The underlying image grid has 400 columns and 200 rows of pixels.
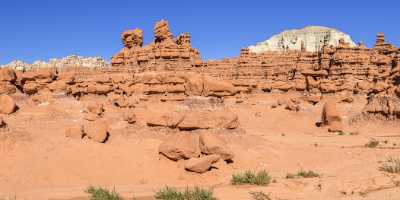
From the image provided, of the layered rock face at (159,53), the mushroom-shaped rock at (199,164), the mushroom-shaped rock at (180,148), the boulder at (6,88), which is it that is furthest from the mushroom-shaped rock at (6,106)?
the layered rock face at (159,53)

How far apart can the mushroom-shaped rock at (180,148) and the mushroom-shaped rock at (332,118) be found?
18920 millimetres

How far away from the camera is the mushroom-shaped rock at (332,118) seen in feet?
97.6

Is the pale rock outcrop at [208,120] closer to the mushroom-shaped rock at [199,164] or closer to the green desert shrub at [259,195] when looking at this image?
the mushroom-shaped rock at [199,164]

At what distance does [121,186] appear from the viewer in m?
10.9

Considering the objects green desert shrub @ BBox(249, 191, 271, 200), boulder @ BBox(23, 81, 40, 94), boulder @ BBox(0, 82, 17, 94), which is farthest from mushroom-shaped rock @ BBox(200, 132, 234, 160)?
boulder @ BBox(23, 81, 40, 94)

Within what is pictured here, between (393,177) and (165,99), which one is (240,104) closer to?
(165,99)

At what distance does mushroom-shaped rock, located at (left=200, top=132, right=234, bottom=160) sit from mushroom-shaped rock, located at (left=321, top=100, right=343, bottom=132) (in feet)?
60.7

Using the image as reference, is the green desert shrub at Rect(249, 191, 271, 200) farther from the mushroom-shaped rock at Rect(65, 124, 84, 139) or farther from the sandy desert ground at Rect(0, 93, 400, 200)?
the mushroom-shaped rock at Rect(65, 124, 84, 139)

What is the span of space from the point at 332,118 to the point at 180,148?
20.2 metres

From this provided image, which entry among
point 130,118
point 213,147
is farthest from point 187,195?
point 130,118

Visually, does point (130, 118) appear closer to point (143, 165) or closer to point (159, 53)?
point (143, 165)

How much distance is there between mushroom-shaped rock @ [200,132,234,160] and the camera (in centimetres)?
1288

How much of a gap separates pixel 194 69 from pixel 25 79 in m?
19.0

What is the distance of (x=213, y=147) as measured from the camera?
42.3ft
